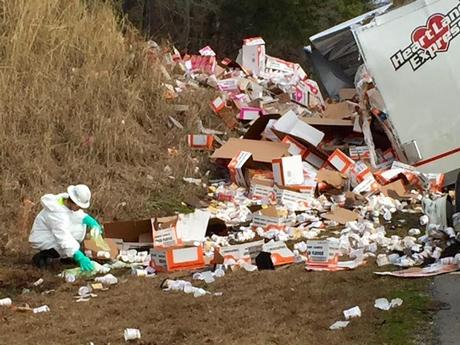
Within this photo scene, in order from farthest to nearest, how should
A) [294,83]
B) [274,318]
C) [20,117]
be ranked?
[294,83] < [20,117] < [274,318]

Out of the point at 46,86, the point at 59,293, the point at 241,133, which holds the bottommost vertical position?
the point at 59,293

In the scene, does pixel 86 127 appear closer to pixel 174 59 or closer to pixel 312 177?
pixel 312 177

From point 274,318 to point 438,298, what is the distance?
39.4 inches

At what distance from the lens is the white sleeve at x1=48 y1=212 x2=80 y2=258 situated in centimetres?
677

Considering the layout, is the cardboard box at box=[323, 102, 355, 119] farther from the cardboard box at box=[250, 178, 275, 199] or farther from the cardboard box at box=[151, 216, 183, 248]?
the cardboard box at box=[151, 216, 183, 248]

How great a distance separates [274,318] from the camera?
4715 millimetres

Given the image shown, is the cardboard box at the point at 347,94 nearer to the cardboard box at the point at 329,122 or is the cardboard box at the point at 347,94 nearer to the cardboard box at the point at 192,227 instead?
the cardboard box at the point at 329,122

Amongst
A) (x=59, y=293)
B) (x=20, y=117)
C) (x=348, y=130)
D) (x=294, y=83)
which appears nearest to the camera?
(x=59, y=293)

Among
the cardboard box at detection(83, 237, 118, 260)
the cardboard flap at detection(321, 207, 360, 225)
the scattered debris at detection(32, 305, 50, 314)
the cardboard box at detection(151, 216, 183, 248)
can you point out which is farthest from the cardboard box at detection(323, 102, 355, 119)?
the scattered debris at detection(32, 305, 50, 314)

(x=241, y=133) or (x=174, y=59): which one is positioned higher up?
(x=174, y=59)

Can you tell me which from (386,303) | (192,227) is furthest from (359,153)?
(386,303)

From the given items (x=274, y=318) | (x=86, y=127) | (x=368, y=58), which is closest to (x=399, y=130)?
(x=368, y=58)

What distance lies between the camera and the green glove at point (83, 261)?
22.0 ft

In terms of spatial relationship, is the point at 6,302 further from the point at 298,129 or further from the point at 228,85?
the point at 228,85
